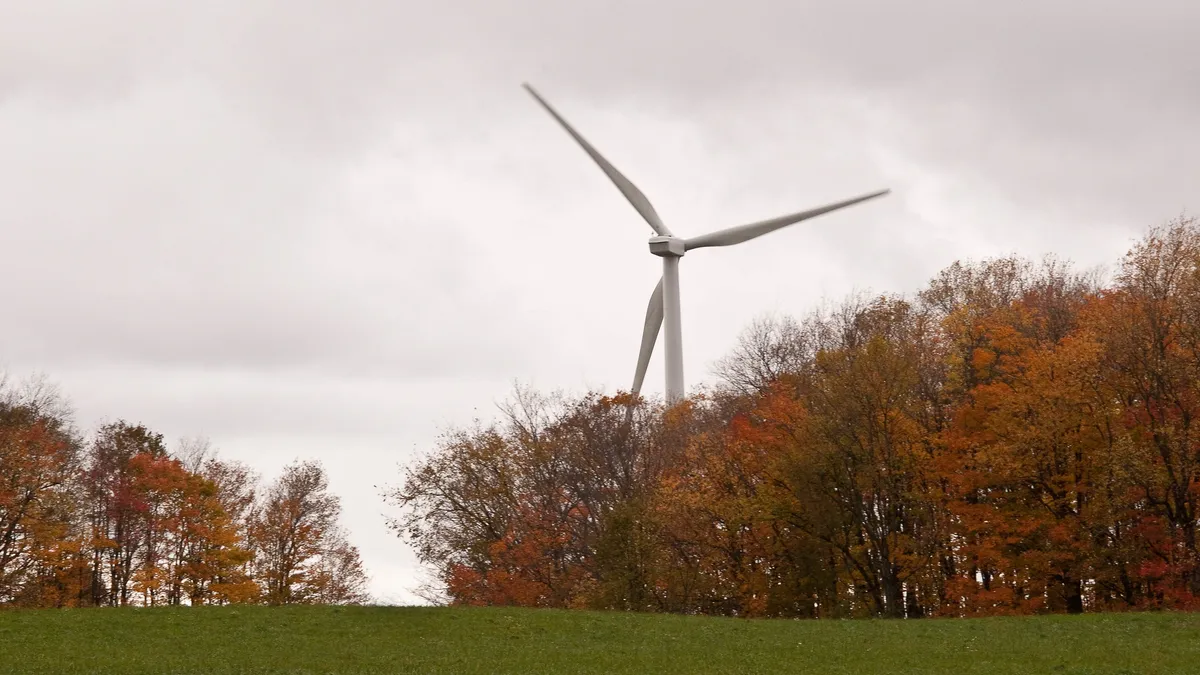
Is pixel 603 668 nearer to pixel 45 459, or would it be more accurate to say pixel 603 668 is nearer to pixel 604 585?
pixel 604 585

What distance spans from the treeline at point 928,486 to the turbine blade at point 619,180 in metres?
12.8

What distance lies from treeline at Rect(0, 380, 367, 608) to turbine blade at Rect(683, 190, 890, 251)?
86.9ft

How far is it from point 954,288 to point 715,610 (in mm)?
26897

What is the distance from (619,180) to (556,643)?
128 ft

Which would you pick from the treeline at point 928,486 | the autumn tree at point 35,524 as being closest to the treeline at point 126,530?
the autumn tree at point 35,524

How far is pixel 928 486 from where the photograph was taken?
51656 millimetres

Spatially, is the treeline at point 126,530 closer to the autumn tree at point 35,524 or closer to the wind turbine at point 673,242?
the autumn tree at point 35,524

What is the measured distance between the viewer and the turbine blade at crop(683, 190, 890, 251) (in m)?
72.1

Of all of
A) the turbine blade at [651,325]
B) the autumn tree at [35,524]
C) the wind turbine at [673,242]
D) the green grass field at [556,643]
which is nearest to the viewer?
the green grass field at [556,643]

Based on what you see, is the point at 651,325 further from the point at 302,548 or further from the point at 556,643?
the point at 556,643

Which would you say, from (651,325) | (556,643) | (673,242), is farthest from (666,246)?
(556,643)

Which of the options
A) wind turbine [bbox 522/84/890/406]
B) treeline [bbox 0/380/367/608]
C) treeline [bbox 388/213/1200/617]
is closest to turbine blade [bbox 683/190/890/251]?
wind turbine [bbox 522/84/890/406]

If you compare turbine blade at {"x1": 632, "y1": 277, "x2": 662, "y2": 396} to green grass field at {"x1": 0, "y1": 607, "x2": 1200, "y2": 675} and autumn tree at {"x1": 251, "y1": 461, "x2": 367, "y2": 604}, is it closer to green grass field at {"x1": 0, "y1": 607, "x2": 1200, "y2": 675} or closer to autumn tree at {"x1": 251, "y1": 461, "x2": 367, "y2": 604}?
autumn tree at {"x1": 251, "y1": 461, "x2": 367, "y2": 604}

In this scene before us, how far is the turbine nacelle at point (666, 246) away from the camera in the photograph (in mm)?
72688
